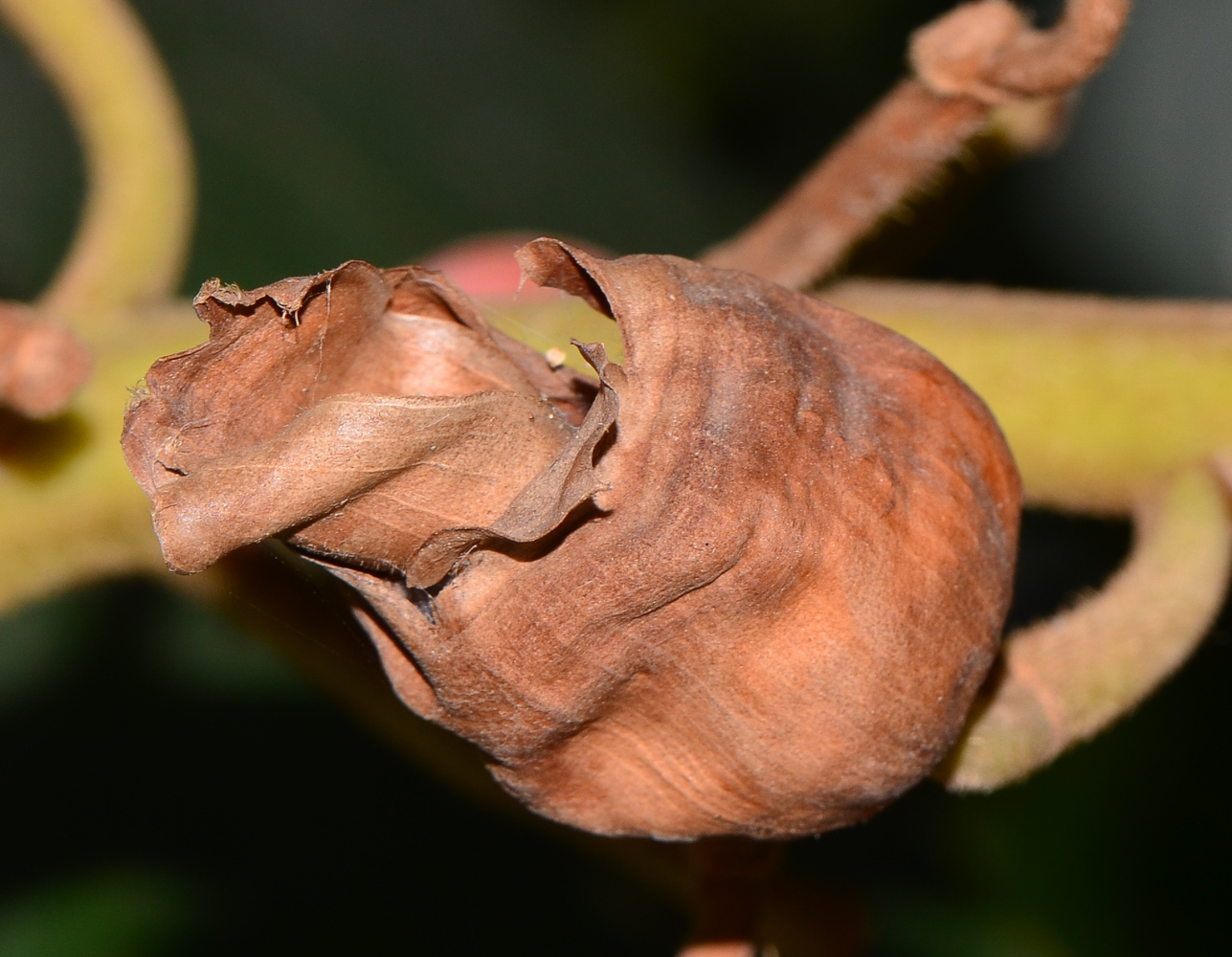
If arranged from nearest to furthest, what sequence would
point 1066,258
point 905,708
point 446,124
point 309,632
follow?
1. point 905,708
2. point 309,632
3. point 446,124
4. point 1066,258

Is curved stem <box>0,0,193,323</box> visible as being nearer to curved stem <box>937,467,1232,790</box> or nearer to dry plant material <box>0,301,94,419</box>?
dry plant material <box>0,301,94,419</box>

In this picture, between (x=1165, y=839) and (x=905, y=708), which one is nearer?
(x=905, y=708)

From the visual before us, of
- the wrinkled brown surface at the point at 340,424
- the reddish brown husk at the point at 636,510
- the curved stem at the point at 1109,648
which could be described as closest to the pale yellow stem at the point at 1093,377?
the curved stem at the point at 1109,648

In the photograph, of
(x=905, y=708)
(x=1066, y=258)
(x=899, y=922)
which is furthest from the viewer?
(x=1066, y=258)

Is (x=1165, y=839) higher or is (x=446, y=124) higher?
(x=446, y=124)

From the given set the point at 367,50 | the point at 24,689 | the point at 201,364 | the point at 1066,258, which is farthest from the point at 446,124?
the point at 201,364

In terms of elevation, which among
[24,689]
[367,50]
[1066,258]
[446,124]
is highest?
[367,50]

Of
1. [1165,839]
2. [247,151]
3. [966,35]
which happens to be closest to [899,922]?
[1165,839]

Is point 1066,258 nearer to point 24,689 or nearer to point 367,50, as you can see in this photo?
point 367,50
